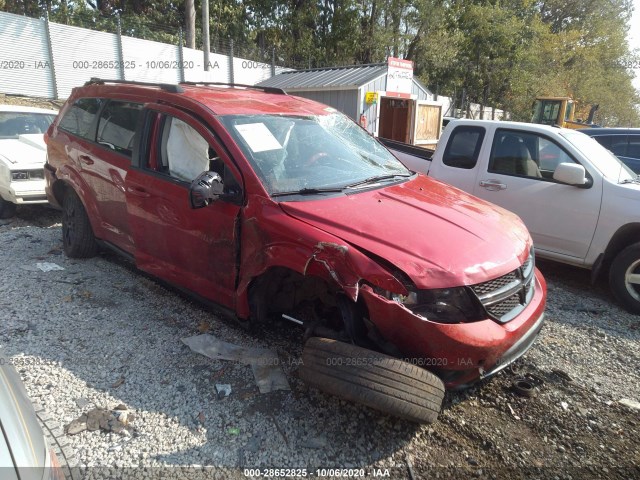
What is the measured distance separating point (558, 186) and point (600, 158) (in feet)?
2.08

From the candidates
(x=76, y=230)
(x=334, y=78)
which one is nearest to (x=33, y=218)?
(x=76, y=230)

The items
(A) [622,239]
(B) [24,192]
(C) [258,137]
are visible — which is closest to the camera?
(C) [258,137]

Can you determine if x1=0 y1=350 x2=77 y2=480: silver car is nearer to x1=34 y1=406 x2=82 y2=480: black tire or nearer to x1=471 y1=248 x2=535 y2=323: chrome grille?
x1=34 y1=406 x2=82 y2=480: black tire

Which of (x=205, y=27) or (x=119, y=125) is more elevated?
(x=205, y=27)

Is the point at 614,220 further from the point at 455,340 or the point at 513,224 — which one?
the point at 455,340

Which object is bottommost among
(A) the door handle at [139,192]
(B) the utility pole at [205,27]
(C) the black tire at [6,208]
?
(C) the black tire at [6,208]

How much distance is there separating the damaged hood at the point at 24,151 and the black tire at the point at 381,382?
20.5 feet

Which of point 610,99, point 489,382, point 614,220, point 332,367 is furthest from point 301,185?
point 610,99

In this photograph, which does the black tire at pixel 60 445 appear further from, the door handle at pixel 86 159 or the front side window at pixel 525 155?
the front side window at pixel 525 155

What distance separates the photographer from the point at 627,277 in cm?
459

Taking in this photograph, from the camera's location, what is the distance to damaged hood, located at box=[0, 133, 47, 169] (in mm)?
6750

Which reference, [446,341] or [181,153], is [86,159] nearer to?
[181,153]

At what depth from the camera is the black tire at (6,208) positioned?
7.02 metres

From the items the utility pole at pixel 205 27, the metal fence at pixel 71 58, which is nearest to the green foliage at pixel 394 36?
the metal fence at pixel 71 58
